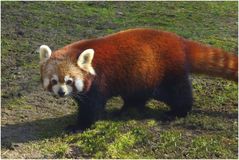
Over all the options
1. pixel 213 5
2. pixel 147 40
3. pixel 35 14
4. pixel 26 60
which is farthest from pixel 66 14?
pixel 147 40

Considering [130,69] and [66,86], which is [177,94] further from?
[66,86]

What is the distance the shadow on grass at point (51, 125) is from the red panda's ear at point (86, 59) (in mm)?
623

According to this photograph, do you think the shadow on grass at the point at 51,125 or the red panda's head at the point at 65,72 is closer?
the red panda's head at the point at 65,72

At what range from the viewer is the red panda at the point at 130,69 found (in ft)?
→ 15.4

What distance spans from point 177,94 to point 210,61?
47 cm

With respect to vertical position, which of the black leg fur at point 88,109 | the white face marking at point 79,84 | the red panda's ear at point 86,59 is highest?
the red panda's ear at point 86,59

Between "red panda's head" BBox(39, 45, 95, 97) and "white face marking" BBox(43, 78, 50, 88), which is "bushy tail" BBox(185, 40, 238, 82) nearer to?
"red panda's head" BBox(39, 45, 95, 97)

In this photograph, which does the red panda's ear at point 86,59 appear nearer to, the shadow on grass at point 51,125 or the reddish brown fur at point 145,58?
the reddish brown fur at point 145,58

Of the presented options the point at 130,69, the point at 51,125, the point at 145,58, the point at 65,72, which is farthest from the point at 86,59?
the point at 51,125

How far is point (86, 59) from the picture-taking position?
4.71m

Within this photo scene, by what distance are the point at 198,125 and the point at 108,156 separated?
3.22 ft

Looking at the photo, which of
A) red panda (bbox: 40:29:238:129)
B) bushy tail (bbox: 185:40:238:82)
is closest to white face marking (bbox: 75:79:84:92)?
red panda (bbox: 40:29:238:129)

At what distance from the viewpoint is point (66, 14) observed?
26.2 feet

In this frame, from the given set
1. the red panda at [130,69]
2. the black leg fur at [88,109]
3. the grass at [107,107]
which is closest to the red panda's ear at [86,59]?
the red panda at [130,69]
